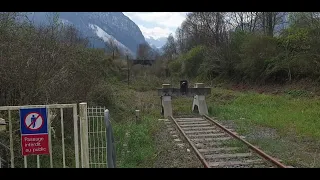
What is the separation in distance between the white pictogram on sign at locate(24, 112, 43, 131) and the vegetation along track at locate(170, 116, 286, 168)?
382 centimetres

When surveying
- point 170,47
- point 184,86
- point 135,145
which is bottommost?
point 135,145

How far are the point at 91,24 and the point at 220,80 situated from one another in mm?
115457

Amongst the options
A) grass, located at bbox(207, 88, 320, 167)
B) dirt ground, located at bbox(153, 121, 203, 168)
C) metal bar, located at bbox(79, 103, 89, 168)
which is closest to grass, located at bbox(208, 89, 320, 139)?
grass, located at bbox(207, 88, 320, 167)

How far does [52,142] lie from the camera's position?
8.63m

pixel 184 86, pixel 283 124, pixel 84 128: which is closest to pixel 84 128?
pixel 84 128

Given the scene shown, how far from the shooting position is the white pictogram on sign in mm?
5031

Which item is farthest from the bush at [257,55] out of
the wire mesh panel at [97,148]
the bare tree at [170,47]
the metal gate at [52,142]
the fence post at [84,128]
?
the bare tree at [170,47]

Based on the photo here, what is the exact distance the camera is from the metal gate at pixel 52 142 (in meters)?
5.47

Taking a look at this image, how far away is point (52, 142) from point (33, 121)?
12.4 feet

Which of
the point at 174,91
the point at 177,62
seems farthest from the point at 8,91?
the point at 177,62

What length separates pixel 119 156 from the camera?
8.56m

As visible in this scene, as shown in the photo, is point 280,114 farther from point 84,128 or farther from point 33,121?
point 33,121

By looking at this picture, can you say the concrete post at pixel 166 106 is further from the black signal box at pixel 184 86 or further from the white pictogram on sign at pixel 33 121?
the white pictogram on sign at pixel 33 121
